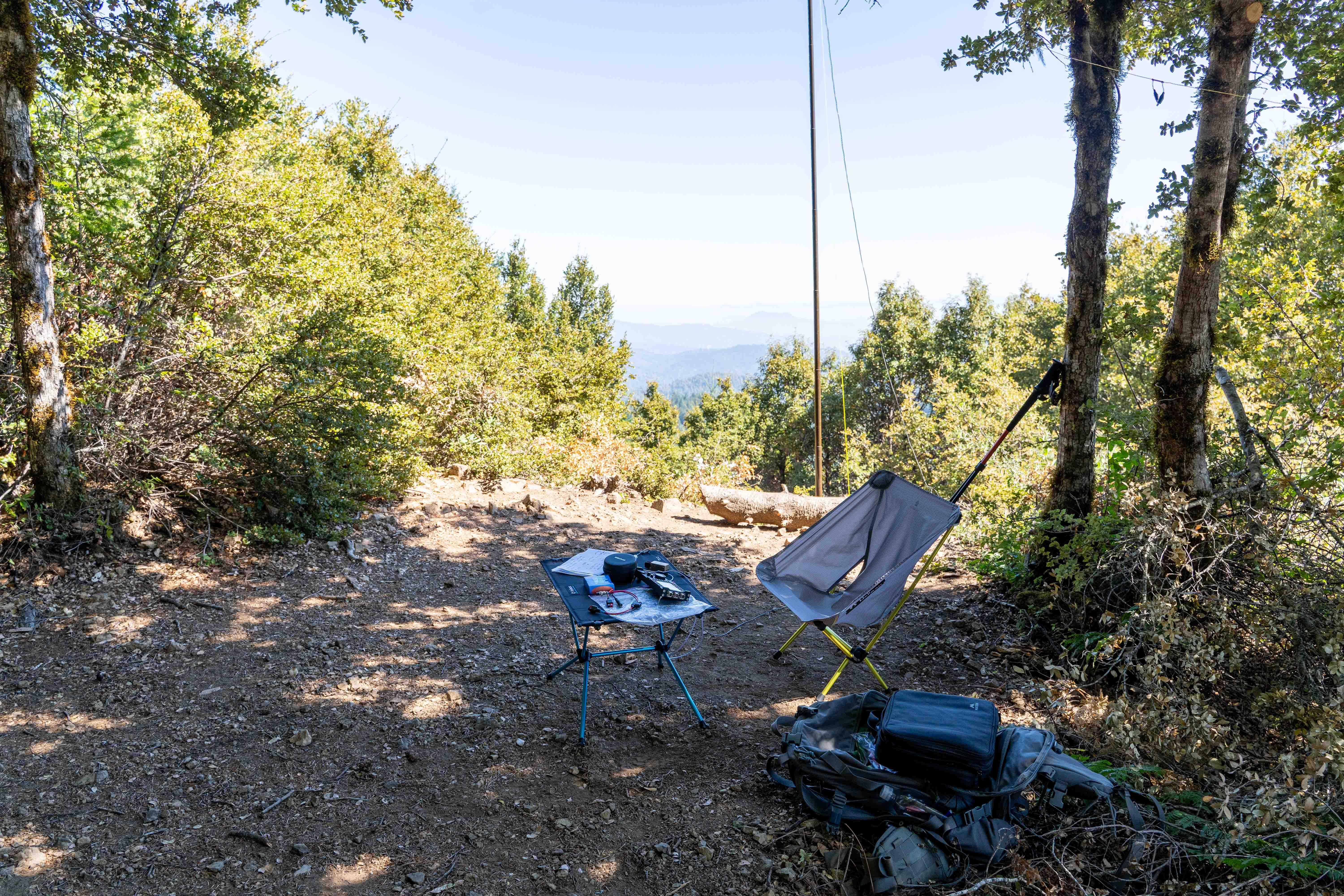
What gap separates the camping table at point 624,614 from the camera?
3.30 meters

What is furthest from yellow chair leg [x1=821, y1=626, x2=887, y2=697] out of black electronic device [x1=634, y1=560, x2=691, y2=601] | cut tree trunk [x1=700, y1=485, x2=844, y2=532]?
cut tree trunk [x1=700, y1=485, x2=844, y2=532]

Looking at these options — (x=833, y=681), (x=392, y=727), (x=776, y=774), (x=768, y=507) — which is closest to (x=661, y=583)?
(x=833, y=681)

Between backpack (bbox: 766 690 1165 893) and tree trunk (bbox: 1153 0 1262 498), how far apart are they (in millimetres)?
2111

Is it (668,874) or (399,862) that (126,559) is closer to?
(399,862)

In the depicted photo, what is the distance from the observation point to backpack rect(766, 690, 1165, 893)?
242 centimetres

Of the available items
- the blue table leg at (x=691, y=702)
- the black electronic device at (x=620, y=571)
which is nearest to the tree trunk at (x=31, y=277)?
the black electronic device at (x=620, y=571)

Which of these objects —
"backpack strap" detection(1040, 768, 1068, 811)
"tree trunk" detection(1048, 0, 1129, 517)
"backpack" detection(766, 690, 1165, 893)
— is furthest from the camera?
"tree trunk" detection(1048, 0, 1129, 517)

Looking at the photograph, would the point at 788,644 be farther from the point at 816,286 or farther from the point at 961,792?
the point at 816,286

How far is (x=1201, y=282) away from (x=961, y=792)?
3.26 m

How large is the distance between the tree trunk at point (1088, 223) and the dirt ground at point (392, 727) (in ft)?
4.34

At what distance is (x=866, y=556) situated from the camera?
402cm

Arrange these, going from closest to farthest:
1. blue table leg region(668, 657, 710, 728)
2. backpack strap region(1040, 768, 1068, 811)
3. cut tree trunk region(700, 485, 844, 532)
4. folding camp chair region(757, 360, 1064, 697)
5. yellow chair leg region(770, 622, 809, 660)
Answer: backpack strap region(1040, 768, 1068, 811), blue table leg region(668, 657, 710, 728), folding camp chair region(757, 360, 1064, 697), yellow chair leg region(770, 622, 809, 660), cut tree trunk region(700, 485, 844, 532)

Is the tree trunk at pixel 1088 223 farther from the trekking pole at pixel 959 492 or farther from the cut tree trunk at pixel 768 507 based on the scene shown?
the cut tree trunk at pixel 768 507

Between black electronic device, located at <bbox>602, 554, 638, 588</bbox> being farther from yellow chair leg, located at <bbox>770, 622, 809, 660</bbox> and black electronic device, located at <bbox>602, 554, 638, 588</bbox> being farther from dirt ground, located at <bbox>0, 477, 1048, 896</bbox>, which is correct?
yellow chair leg, located at <bbox>770, 622, 809, 660</bbox>
